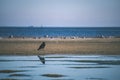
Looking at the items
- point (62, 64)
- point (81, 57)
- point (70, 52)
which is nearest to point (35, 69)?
point (62, 64)

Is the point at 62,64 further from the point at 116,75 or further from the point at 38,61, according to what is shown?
the point at 116,75

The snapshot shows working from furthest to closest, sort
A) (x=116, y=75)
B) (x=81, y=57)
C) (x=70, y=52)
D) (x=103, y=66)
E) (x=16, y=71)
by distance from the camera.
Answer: (x=70, y=52) → (x=81, y=57) → (x=103, y=66) → (x=16, y=71) → (x=116, y=75)

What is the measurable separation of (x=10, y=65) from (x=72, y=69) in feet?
9.00

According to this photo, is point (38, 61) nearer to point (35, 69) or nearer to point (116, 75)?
point (35, 69)

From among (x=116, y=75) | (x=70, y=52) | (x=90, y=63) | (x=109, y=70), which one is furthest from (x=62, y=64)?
(x=70, y=52)

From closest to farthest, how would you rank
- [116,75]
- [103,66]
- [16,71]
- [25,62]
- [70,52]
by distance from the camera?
[116,75] < [16,71] < [103,66] < [25,62] < [70,52]

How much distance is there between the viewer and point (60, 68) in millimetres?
16359

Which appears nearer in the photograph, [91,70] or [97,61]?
[91,70]

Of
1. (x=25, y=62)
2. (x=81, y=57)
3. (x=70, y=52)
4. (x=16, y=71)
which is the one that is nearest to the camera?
(x=16, y=71)

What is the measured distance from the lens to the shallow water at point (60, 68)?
14.2 metres

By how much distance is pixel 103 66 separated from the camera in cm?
A: 1683

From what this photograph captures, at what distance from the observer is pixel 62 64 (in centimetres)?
1756

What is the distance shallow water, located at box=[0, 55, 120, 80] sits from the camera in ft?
46.6

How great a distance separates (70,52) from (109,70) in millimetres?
7515
